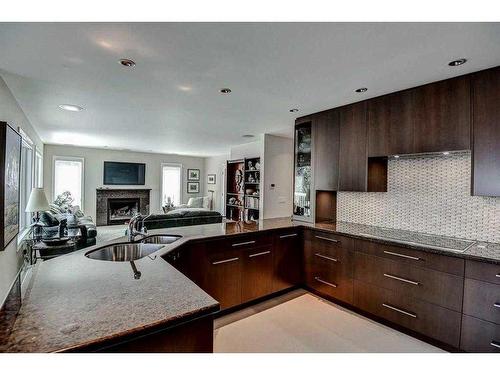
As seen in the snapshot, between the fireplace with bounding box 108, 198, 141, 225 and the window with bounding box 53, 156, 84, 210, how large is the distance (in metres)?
0.83

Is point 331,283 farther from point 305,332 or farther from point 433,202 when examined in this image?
point 433,202

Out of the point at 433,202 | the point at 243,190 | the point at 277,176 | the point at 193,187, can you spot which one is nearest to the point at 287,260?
the point at 433,202

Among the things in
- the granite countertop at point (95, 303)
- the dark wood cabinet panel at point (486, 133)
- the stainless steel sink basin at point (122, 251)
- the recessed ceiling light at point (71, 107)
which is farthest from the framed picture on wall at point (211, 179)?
the dark wood cabinet panel at point (486, 133)

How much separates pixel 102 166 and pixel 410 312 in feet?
27.0

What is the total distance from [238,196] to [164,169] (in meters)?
3.65

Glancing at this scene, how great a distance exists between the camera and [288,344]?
2.22 metres

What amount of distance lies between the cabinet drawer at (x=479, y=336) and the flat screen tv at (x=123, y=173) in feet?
27.3

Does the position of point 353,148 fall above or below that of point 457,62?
below

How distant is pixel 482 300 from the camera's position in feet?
6.19

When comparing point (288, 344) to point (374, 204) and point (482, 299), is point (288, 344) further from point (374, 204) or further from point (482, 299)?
point (374, 204)

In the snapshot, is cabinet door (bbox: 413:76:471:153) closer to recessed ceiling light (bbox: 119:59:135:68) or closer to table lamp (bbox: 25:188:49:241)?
recessed ceiling light (bbox: 119:59:135:68)

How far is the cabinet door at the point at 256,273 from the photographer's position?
2.79m

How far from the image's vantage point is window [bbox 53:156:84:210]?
699 centimetres
